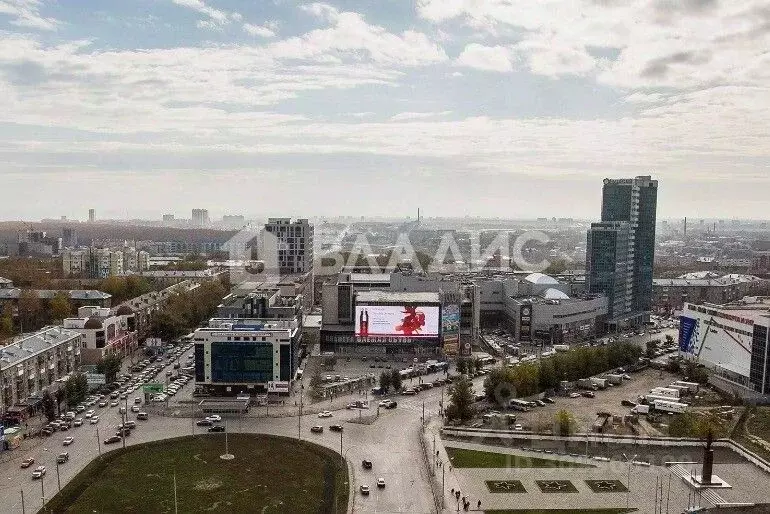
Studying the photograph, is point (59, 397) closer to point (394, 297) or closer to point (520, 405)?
point (394, 297)

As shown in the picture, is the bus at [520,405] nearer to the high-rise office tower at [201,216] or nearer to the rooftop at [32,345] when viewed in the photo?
the rooftop at [32,345]

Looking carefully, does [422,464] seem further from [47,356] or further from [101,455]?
[47,356]

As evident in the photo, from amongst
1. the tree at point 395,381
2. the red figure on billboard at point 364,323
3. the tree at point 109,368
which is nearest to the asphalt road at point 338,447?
the tree at point 395,381

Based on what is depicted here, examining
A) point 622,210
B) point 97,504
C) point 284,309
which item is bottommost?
point 97,504

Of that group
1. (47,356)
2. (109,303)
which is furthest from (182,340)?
(47,356)

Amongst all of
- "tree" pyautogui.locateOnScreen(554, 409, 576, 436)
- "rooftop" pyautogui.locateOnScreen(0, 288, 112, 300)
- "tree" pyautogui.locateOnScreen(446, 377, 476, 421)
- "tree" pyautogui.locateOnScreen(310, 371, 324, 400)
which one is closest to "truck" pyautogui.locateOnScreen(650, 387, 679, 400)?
"tree" pyautogui.locateOnScreen(554, 409, 576, 436)

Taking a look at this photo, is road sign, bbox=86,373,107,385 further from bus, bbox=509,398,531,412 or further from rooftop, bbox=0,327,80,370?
bus, bbox=509,398,531,412

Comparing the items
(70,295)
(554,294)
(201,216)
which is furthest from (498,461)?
(201,216)
